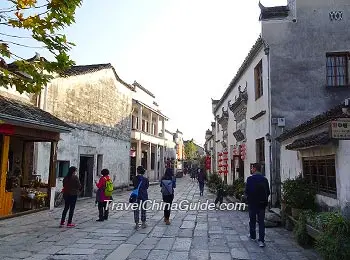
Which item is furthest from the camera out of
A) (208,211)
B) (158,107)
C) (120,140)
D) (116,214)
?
(158,107)

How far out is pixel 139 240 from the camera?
25.6 feet

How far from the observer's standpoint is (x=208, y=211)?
13094mm

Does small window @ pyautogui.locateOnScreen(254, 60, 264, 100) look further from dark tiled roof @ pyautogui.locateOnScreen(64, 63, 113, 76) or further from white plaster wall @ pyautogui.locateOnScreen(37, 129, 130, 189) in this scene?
white plaster wall @ pyautogui.locateOnScreen(37, 129, 130, 189)

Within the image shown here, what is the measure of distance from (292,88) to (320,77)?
1077 mm

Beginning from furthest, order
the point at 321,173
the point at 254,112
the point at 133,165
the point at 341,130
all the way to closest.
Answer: the point at 133,165, the point at 254,112, the point at 321,173, the point at 341,130

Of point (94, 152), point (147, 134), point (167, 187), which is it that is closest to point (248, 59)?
point (167, 187)

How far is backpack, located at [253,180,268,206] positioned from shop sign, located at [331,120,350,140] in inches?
88.6

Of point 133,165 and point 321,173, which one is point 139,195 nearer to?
point 321,173

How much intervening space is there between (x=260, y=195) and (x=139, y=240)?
9.68ft

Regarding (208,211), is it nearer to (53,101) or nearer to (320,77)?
(320,77)

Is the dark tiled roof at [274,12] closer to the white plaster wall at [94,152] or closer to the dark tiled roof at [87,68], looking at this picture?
the dark tiled roof at [87,68]

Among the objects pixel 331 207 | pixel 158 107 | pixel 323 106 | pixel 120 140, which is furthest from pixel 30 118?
pixel 158 107

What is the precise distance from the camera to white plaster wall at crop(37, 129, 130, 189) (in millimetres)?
13562

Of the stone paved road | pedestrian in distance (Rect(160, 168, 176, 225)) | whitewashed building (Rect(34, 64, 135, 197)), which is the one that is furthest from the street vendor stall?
pedestrian in distance (Rect(160, 168, 176, 225))
